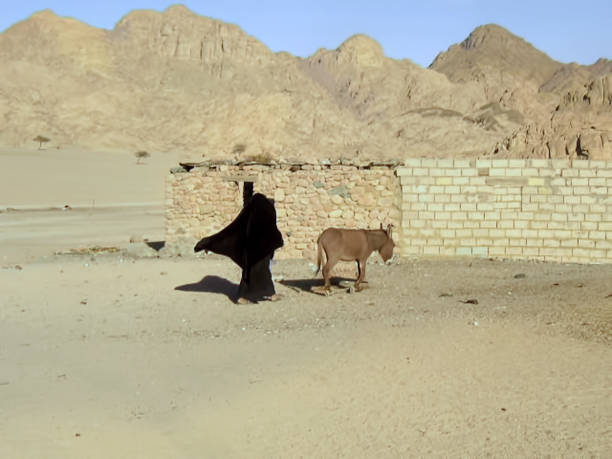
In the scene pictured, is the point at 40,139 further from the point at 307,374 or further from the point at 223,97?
the point at 307,374

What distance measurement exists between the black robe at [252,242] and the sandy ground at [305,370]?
44 cm

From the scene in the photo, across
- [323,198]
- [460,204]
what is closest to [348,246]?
[323,198]

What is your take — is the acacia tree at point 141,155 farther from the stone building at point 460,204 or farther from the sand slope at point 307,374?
the sand slope at point 307,374

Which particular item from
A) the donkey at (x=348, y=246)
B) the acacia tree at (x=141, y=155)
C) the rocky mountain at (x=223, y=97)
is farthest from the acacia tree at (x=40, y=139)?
the donkey at (x=348, y=246)

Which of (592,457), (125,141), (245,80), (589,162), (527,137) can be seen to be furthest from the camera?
(245,80)

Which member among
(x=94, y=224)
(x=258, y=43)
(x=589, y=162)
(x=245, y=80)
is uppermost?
(x=258, y=43)

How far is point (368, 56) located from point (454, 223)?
345ft

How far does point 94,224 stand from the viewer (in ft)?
91.8

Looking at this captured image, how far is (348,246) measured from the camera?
34.1 ft

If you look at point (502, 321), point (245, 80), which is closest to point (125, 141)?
point (245, 80)

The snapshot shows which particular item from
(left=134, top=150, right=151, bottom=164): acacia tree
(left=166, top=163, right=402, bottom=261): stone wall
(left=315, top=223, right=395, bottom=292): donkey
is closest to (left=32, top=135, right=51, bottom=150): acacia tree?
(left=134, top=150, right=151, bottom=164): acacia tree

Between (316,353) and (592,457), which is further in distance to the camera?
(316,353)

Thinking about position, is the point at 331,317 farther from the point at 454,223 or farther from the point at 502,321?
the point at 454,223

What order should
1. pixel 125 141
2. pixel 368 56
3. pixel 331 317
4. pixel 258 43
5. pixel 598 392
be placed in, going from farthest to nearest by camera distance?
pixel 368 56 → pixel 258 43 → pixel 125 141 → pixel 331 317 → pixel 598 392
